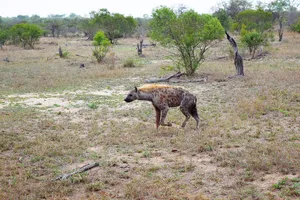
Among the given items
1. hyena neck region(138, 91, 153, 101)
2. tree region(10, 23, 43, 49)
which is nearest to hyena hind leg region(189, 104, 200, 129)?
hyena neck region(138, 91, 153, 101)

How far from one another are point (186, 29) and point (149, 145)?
1197cm

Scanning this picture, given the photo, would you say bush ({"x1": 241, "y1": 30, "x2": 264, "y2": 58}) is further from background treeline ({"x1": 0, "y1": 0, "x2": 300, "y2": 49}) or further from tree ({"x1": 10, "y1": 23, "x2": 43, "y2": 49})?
tree ({"x1": 10, "y1": 23, "x2": 43, "y2": 49})

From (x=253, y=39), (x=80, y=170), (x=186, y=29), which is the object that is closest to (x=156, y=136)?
(x=80, y=170)

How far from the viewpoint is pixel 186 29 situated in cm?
1869

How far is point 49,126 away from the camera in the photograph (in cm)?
983

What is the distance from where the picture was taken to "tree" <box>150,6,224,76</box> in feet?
60.0

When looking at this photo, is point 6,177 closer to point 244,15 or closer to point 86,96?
point 86,96

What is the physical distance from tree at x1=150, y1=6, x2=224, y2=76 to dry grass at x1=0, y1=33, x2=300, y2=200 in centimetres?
392

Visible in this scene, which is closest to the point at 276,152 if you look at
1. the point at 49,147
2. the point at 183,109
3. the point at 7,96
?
the point at 183,109

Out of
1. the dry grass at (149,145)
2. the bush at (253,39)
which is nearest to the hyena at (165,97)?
the dry grass at (149,145)

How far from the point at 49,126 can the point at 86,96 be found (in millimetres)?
4392

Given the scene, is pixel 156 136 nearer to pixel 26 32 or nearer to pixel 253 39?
pixel 253 39

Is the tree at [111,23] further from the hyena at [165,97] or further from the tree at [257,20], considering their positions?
the hyena at [165,97]

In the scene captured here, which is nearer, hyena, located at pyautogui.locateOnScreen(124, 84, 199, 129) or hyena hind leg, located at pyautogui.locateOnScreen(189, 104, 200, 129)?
hyena, located at pyautogui.locateOnScreen(124, 84, 199, 129)
